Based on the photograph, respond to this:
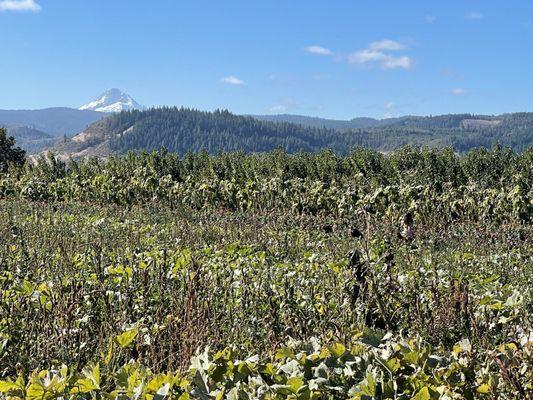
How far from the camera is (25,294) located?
4.21m

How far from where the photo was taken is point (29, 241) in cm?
849

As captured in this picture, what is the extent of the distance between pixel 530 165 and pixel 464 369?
25353mm

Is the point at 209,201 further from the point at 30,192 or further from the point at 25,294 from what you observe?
the point at 25,294

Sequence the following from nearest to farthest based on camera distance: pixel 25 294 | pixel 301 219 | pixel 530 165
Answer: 1. pixel 25 294
2. pixel 301 219
3. pixel 530 165

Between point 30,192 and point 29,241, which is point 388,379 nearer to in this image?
point 29,241

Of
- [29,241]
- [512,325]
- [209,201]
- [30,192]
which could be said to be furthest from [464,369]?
[30,192]

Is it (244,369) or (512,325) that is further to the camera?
(512,325)

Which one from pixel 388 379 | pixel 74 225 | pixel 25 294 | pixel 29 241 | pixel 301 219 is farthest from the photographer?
pixel 301 219

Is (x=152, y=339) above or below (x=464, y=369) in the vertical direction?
below

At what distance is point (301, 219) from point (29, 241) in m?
8.08

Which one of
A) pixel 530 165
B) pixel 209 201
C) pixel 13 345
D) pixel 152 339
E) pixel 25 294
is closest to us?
pixel 152 339

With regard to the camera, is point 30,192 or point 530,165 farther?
point 530,165

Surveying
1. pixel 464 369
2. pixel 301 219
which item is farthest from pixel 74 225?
pixel 464 369

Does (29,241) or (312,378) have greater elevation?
(312,378)
